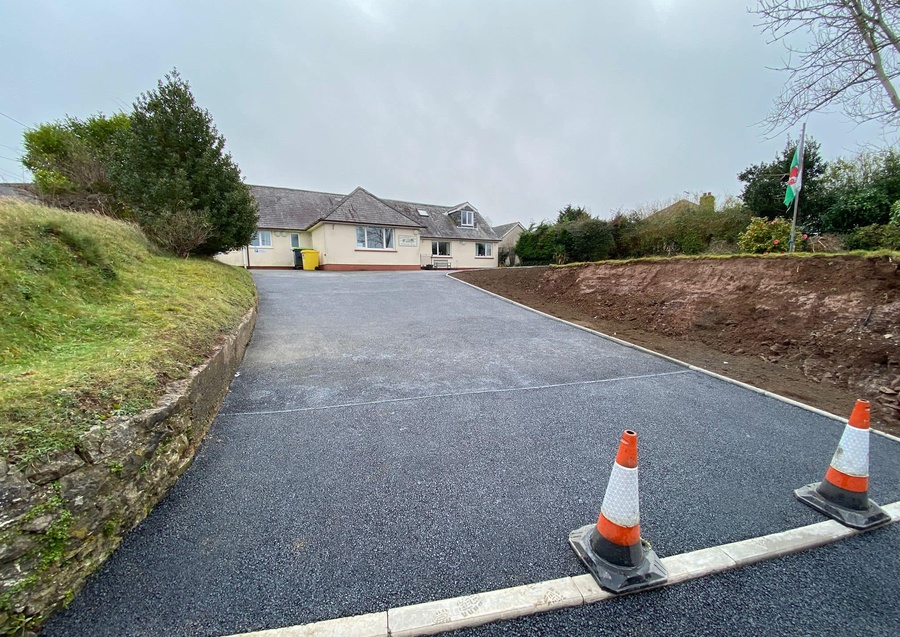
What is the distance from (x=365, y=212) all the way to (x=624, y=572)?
72.5 feet

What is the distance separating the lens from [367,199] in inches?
885

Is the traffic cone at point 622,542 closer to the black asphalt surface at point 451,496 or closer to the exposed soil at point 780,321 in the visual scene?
the black asphalt surface at point 451,496

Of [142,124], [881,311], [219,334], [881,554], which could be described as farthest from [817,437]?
[142,124]

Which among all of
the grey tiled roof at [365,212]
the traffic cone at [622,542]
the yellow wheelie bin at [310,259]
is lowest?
the traffic cone at [622,542]

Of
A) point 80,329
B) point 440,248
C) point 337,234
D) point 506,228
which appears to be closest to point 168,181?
point 80,329

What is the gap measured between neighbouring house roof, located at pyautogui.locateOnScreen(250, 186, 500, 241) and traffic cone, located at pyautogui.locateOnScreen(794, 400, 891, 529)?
2095 cm

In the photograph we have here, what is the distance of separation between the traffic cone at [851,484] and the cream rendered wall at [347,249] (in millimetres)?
20797

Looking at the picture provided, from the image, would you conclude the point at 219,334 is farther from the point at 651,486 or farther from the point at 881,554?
the point at 881,554

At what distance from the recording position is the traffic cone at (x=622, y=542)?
189cm

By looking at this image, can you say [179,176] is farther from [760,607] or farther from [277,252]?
[277,252]

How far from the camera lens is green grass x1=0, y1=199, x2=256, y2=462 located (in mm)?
2035

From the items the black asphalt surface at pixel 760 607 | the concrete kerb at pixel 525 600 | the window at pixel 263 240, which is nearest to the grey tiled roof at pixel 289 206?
the window at pixel 263 240

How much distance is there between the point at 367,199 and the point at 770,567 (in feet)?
77.6

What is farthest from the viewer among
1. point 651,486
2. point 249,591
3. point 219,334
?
point 219,334
